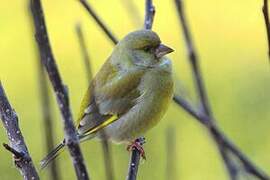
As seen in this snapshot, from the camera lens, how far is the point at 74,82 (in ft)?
25.4

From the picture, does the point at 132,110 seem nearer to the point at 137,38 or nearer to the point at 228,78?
the point at 137,38

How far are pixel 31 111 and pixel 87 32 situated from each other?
158cm

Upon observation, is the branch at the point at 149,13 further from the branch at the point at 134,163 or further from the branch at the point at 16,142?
the branch at the point at 16,142

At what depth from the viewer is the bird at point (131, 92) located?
350cm

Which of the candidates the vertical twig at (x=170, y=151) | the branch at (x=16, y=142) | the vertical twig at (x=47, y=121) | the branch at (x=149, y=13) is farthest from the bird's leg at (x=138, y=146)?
the vertical twig at (x=47, y=121)

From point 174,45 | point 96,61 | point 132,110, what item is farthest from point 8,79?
point 132,110

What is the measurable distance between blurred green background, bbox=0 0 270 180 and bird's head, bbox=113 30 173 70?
7.13 feet

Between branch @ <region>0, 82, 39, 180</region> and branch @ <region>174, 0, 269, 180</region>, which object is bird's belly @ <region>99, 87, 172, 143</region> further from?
branch @ <region>174, 0, 269, 180</region>

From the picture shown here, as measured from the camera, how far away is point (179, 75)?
25.0 feet

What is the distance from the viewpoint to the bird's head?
11.6 feet

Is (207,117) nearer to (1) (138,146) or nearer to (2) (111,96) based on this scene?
(1) (138,146)

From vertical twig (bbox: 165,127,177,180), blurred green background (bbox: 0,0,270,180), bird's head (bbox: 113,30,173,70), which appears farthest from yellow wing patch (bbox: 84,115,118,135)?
blurred green background (bbox: 0,0,270,180)

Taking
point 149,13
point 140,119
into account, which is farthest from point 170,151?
point 140,119

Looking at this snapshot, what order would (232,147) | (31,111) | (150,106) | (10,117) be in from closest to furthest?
(232,147), (10,117), (150,106), (31,111)
